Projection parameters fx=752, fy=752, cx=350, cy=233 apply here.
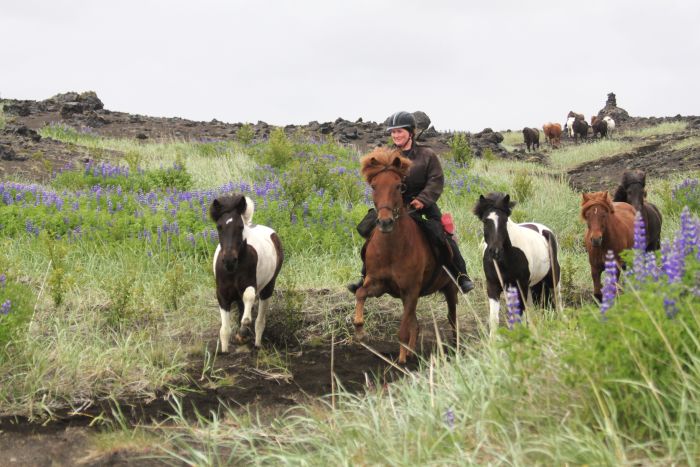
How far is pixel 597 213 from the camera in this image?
8844 mm

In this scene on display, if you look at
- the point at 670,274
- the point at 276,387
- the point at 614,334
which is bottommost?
the point at 276,387

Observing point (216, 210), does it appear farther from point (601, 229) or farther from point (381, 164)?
point (601, 229)

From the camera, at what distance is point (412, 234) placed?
720 cm

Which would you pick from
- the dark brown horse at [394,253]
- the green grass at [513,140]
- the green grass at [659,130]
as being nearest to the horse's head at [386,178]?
the dark brown horse at [394,253]

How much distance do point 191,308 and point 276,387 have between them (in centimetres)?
224

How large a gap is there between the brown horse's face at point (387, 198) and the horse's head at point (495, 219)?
1.14m

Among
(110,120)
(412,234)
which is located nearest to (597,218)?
(412,234)

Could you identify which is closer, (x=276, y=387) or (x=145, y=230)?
(x=276, y=387)

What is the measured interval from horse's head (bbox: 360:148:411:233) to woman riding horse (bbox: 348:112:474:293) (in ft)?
2.43

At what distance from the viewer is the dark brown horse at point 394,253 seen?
673cm

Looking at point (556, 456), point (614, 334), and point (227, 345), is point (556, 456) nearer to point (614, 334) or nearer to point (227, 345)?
point (614, 334)

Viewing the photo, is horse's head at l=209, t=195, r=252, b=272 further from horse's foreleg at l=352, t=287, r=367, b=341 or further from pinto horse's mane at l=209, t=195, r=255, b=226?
horse's foreleg at l=352, t=287, r=367, b=341

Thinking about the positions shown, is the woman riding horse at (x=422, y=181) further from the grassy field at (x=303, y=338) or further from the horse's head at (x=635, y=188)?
the horse's head at (x=635, y=188)

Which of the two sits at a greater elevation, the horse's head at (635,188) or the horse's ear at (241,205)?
the horse's head at (635,188)
